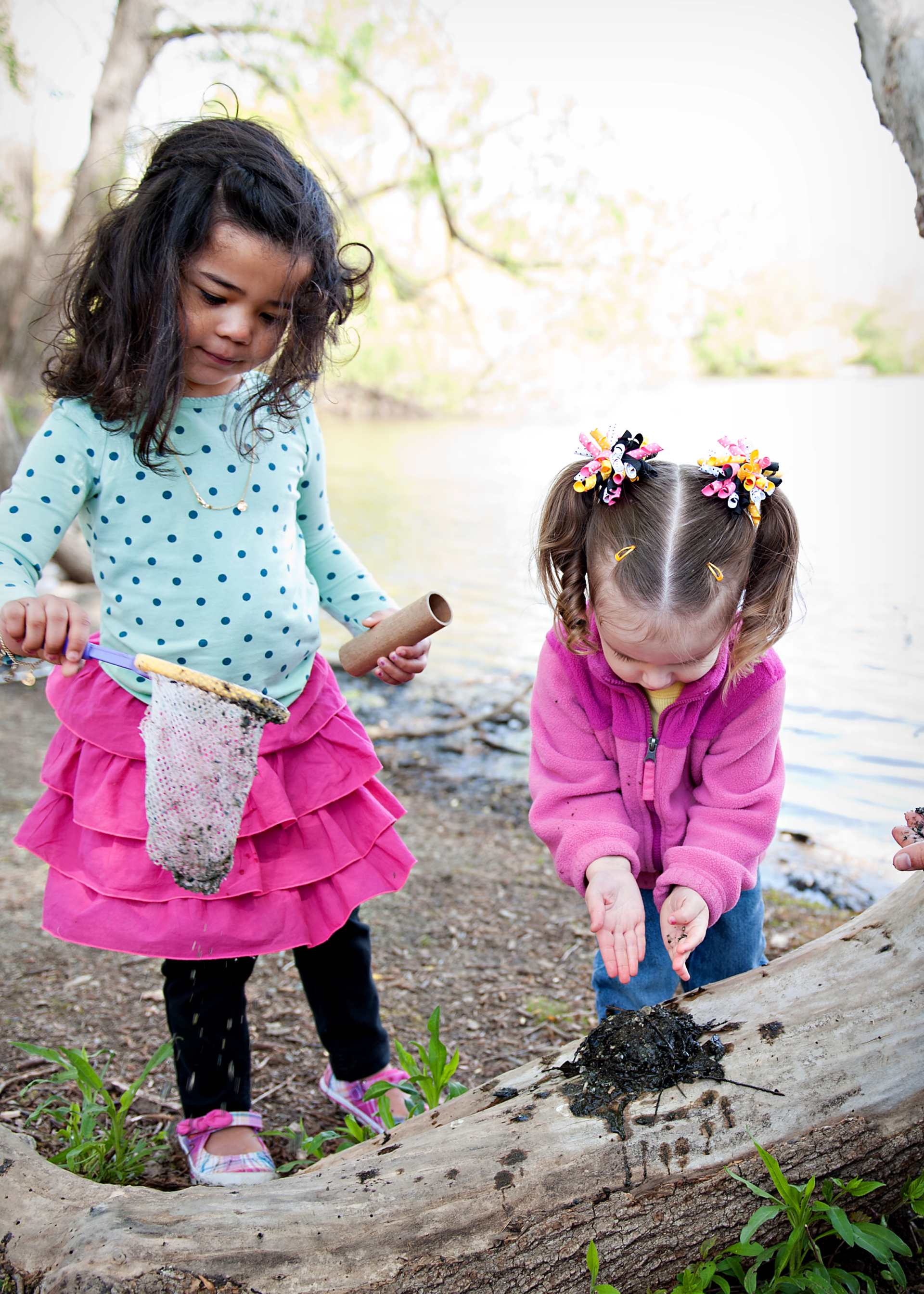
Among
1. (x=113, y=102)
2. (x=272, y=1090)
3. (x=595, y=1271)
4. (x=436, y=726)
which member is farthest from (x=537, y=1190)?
(x=113, y=102)

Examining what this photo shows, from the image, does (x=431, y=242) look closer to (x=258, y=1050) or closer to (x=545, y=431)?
(x=258, y=1050)

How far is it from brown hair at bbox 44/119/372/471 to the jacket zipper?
0.86 metres

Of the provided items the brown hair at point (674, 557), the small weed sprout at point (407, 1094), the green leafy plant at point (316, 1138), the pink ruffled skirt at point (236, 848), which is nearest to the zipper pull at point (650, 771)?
the brown hair at point (674, 557)

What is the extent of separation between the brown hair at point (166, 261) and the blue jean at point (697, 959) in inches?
A: 44.9

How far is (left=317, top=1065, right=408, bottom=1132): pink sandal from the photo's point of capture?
196cm

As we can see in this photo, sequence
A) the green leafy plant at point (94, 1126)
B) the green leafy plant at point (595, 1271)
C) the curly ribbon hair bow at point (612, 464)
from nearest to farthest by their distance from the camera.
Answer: the green leafy plant at point (595, 1271), the curly ribbon hair bow at point (612, 464), the green leafy plant at point (94, 1126)

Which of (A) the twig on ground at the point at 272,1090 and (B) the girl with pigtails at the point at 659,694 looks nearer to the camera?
(B) the girl with pigtails at the point at 659,694

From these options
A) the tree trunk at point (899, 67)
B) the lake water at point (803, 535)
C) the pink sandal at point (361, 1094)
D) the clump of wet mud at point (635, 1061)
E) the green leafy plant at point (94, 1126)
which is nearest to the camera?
the clump of wet mud at point (635, 1061)

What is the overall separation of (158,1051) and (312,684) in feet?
2.58

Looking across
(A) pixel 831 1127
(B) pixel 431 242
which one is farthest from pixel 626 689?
(B) pixel 431 242

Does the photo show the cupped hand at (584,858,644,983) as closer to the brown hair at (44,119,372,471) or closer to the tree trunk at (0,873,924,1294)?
the tree trunk at (0,873,924,1294)

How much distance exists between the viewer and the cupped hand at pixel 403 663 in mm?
1762

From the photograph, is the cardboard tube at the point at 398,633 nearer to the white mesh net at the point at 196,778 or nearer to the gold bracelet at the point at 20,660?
the white mesh net at the point at 196,778

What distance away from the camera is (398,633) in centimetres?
173
